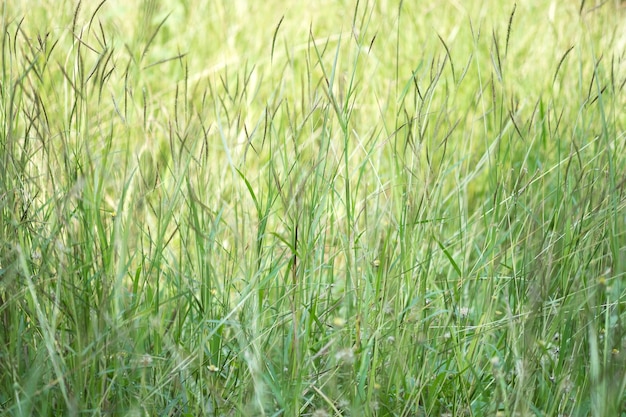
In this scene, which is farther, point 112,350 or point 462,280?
point 462,280

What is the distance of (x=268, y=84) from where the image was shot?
3.24 m

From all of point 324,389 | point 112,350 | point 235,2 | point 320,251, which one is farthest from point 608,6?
point 112,350

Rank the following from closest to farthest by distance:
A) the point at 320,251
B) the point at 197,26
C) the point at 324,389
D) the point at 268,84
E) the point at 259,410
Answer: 1. the point at 259,410
2. the point at 324,389
3. the point at 320,251
4. the point at 268,84
5. the point at 197,26

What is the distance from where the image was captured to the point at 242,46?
3.43 meters

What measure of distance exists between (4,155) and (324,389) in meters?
0.73

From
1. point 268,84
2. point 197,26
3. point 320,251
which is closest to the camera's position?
point 320,251

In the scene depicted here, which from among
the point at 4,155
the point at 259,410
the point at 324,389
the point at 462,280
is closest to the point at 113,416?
the point at 259,410

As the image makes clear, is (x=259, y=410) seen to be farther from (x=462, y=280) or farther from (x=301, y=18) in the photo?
(x=301, y=18)

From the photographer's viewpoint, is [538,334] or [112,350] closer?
[112,350]

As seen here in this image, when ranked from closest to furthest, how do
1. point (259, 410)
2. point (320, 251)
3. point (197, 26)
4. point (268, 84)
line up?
1. point (259, 410)
2. point (320, 251)
3. point (268, 84)
4. point (197, 26)

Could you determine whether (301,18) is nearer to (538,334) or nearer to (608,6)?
(608,6)

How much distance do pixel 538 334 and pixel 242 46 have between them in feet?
7.52

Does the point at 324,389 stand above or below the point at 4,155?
below

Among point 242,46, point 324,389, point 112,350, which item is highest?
point 242,46
